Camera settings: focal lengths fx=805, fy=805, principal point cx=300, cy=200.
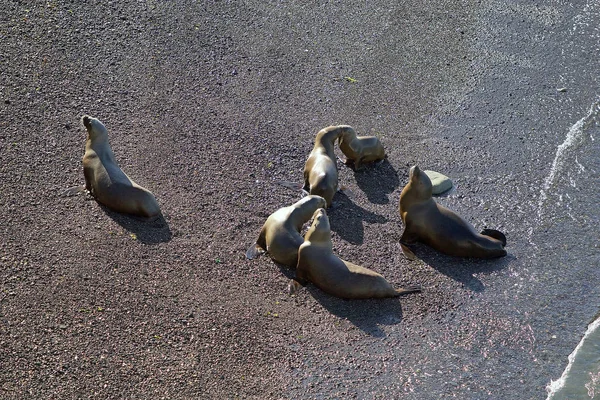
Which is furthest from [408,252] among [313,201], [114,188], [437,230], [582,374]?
[114,188]

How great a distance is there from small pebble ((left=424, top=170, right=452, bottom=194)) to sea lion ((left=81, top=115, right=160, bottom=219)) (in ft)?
10.9

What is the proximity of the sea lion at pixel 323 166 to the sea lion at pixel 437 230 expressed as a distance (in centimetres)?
82

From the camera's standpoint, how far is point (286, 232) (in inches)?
308

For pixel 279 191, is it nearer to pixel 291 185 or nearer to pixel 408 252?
pixel 291 185

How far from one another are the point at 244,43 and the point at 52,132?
355 cm

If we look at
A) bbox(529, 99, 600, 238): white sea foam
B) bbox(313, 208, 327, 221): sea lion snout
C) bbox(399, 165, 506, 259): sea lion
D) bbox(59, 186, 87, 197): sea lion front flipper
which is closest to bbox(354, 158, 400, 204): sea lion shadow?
bbox(399, 165, 506, 259): sea lion

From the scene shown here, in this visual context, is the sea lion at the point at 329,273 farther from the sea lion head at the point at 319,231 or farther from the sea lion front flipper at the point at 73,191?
the sea lion front flipper at the point at 73,191

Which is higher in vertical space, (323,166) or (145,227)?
(323,166)

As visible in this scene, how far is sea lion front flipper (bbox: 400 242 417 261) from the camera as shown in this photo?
8.29m

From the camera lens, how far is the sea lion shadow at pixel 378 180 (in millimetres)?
9383

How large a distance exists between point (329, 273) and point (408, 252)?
4.15ft

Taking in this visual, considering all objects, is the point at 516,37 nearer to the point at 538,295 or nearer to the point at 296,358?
the point at 538,295

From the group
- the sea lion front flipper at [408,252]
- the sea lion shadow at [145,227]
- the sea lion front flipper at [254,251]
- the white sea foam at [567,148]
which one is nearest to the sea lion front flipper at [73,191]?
the sea lion shadow at [145,227]

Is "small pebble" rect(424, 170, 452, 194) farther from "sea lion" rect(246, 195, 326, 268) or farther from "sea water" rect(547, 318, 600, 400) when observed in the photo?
"sea water" rect(547, 318, 600, 400)
